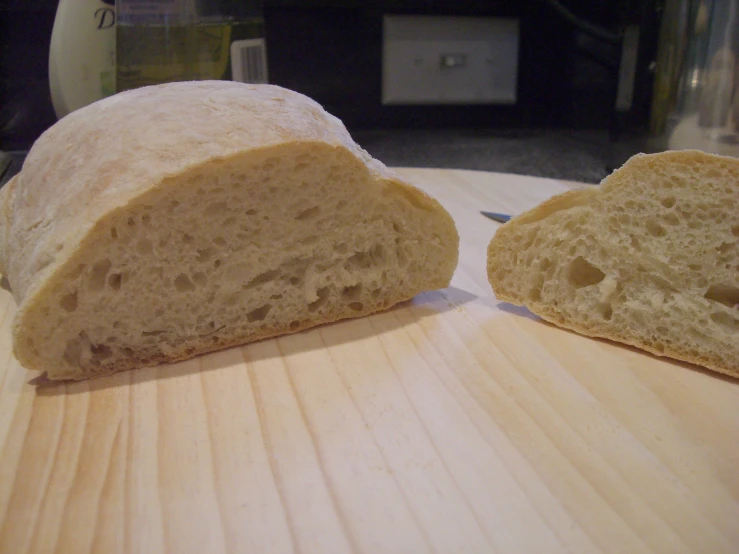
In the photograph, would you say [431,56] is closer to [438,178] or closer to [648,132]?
[438,178]

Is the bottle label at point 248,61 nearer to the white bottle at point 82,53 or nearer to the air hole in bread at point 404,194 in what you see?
the white bottle at point 82,53

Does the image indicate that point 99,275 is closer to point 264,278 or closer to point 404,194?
point 264,278

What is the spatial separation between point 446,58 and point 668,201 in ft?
6.42

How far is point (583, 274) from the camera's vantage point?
1533 millimetres

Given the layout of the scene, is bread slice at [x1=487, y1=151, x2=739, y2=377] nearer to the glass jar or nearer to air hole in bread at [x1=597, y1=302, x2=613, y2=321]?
air hole in bread at [x1=597, y1=302, x2=613, y2=321]

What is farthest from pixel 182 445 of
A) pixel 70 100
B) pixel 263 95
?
Answer: pixel 70 100

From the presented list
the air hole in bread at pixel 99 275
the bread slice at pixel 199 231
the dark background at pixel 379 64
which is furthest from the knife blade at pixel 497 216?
the air hole in bread at pixel 99 275

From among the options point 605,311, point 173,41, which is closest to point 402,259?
point 605,311

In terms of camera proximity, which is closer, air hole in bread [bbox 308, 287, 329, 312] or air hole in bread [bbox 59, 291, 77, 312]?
air hole in bread [bbox 59, 291, 77, 312]

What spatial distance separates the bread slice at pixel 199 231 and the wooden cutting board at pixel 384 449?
0.28 feet

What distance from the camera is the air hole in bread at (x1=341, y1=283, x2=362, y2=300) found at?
159 cm

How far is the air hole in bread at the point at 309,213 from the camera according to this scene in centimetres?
146

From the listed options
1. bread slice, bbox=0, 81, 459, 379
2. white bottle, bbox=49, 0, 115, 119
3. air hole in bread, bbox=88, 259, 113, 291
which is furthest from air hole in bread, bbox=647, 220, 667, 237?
white bottle, bbox=49, 0, 115, 119

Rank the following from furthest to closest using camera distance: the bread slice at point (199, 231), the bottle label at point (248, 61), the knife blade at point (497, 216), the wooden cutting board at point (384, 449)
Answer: the bottle label at point (248, 61), the knife blade at point (497, 216), the bread slice at point (199, 231), the wooden cutting board at point (384, 449)
